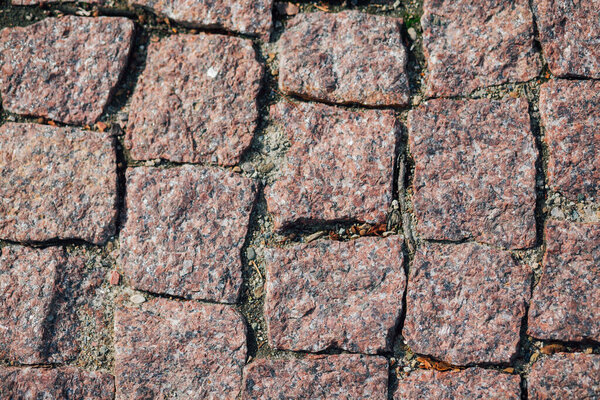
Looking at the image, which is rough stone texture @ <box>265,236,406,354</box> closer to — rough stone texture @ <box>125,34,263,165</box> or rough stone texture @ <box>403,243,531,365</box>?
rough stone texture @ <box>403,243,531,365</box>

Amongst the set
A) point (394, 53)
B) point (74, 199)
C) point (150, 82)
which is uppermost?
point (394, 53)

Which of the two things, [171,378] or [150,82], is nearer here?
[171,378]

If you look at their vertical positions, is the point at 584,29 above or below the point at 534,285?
above

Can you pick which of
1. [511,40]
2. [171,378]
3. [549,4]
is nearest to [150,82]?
[171,378]

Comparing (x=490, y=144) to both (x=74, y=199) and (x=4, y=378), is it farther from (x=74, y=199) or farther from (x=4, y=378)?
(x=4, y=378)

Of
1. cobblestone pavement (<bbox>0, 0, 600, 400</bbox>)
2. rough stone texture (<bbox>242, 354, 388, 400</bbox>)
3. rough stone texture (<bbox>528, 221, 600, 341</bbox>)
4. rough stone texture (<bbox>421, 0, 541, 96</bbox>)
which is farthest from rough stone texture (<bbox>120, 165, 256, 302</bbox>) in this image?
rough stone texture (<bbox>528, 221, 600, 341</bbox>)

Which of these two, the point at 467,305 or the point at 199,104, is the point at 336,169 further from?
the point at 467,305

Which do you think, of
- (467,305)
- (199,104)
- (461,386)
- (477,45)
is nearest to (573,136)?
(477,45)
